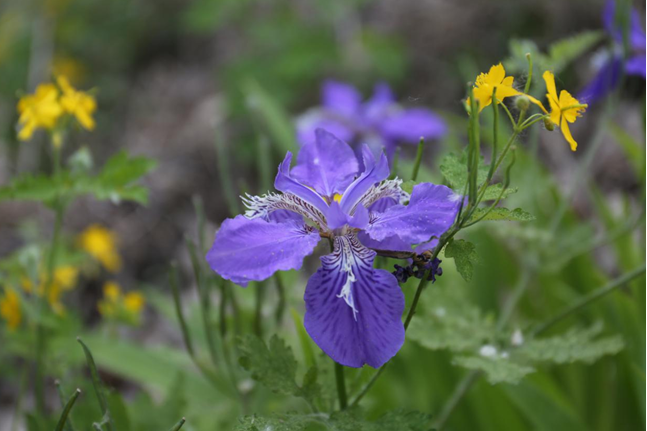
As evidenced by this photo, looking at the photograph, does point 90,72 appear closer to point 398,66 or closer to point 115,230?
point 115,230

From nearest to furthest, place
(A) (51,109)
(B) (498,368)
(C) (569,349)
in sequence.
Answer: (B) (498,368) < (C) (569,349) < (A) (51,109)

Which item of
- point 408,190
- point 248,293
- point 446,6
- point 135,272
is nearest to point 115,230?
point 135,272

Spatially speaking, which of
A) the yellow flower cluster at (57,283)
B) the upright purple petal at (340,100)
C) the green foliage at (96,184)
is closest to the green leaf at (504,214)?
the green foliage at (96,184)

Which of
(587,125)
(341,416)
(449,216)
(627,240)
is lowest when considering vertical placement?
(341,416)

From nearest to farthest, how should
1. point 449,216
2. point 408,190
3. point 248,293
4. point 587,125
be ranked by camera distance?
point 449,216
point 408,190
point 248,293
point 587,125

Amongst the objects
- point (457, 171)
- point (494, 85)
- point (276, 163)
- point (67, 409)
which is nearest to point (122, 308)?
point (67, 409)

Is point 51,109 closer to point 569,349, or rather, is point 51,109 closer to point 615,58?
point 569,349

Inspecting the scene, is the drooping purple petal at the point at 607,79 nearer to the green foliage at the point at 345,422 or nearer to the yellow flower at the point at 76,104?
the green foliage at the point at 345,422
